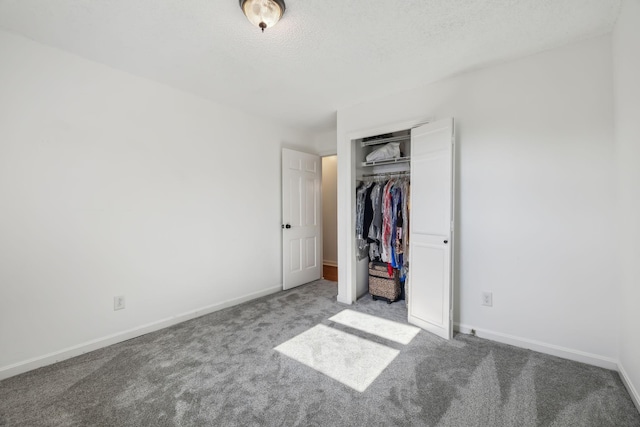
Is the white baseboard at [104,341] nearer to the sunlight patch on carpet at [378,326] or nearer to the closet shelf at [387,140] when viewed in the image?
the sunlight patch on carpet at [378,326]

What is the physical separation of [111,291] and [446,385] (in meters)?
2.75

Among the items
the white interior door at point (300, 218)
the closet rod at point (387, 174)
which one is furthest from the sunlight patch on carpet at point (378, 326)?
the closet rod at point (387, 174)

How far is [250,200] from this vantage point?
346cm

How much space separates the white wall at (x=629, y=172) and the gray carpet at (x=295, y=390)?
0.31m

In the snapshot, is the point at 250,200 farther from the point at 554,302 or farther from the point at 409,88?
the point at 554,302

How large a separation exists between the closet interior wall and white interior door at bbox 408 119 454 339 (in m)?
0.66

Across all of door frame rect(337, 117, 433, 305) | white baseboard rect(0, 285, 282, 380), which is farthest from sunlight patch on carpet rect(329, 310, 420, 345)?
white baseboard rect(0, 285, 282, 380)

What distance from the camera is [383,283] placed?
129 inches

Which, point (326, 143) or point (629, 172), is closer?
point (629, 172)

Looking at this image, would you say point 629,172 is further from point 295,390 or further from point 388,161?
point 295,390

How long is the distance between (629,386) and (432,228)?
1.52 metres

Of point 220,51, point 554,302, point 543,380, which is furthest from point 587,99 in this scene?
point 220,51

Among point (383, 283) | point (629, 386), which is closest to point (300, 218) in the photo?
point (383, 283)

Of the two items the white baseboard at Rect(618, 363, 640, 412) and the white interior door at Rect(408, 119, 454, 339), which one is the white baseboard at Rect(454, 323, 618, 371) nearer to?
the white baseboard at Rect(618, 363, 640, 412)
